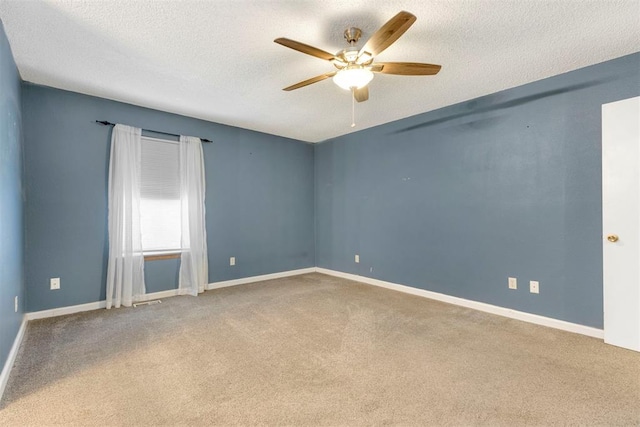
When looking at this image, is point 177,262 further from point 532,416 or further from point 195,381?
point 532,416

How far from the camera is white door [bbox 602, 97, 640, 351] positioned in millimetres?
2383

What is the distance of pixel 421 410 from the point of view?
164cm

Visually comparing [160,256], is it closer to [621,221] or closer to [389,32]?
[389,32]

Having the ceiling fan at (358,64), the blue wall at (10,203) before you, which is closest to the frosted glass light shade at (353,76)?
the ceiling fan at (358,64)

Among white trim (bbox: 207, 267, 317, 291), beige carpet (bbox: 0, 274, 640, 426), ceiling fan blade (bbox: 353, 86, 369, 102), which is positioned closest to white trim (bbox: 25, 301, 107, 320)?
beige carpet (bbox: 0, 274, 640, 426)

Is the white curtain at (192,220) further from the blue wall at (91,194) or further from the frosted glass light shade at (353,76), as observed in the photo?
the frosted glass light shade at (353,76)

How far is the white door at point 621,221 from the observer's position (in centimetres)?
238

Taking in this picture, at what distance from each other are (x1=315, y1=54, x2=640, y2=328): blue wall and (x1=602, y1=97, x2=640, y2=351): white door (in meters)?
0.11

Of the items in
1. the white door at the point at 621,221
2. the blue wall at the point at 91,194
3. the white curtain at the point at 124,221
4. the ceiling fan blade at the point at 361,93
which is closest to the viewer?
the white door at the point at 621,221

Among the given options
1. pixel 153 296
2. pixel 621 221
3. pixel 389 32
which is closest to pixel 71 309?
pixel 153 296

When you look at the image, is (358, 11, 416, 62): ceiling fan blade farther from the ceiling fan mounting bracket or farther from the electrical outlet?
the electrical outlet

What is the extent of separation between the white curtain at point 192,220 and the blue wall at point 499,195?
2355 millimetres

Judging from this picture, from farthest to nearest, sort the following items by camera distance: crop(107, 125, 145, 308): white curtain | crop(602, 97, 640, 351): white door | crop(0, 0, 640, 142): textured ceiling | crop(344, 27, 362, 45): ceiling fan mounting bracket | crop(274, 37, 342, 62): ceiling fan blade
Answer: crop(107, 125, 145, 308): white curtain, crop(602, 97, 640, 351): white door, crop(344, 27, 362, 45): ceiling fan mounting bracket, crop(0, 0, 640, 142): textured ceiling, crop(274, 37, 342, 62): ceiling fan blade

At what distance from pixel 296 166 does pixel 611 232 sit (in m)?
4.19
